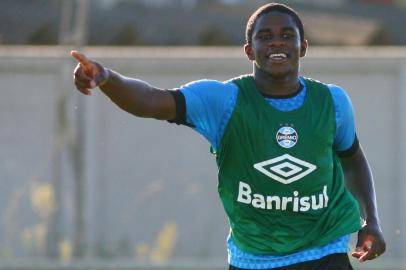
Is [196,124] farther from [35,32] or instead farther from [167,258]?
[35,32]

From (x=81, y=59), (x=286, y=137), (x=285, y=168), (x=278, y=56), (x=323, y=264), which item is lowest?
(x=323, y=264)

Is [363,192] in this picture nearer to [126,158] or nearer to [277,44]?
[277,44]

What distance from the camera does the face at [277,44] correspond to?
5012 mm

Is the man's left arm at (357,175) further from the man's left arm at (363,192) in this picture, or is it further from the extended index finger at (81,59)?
the extended index finger at (81,59)

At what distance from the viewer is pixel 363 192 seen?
5.43 m

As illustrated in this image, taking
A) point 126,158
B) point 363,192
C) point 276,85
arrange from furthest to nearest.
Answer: point 126,158
point 363,192
point 276,85

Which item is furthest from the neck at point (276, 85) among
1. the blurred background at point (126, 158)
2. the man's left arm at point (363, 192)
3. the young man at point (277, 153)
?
the blurred background at point (126, 158)


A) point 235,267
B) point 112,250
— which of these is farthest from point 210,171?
point 235,267

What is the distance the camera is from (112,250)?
37.5 feet

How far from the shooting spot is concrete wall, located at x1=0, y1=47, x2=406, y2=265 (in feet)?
36.9

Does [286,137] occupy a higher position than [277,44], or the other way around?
[277,44]

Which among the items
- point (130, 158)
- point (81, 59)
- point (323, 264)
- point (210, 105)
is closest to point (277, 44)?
point (210, 105)

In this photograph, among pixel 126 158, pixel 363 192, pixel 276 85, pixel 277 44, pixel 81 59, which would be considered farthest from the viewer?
pixel 126 158

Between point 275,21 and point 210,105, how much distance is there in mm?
437
